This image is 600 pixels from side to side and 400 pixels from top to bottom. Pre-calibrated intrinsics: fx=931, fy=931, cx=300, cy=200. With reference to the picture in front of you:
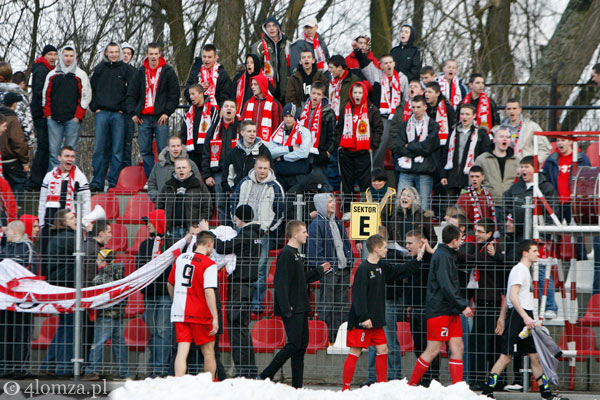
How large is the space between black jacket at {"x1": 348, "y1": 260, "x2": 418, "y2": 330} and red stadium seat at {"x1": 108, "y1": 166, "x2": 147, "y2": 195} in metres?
5.60

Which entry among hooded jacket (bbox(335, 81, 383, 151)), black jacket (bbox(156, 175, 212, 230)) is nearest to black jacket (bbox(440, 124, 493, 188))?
hooded jacket (bbox(335, 81, 383, 151))

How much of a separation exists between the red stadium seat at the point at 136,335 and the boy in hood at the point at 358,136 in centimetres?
451

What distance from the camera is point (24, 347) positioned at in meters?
11.4

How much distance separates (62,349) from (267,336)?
251 centimetres

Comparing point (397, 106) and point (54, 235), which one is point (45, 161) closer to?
point (54, 235)

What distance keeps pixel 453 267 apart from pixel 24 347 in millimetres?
5306

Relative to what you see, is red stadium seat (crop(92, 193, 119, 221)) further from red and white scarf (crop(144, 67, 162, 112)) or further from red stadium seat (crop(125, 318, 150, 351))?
red and white scarf (crop(144, 67, 162, 112))

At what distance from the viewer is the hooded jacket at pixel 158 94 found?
1527 cm

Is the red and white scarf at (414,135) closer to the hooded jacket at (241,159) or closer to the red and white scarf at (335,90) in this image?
the red and white scarf at (335,90)

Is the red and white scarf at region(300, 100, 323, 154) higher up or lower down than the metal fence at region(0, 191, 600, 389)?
higher up

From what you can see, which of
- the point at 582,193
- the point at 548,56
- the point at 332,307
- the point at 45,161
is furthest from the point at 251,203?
the point at 548,56

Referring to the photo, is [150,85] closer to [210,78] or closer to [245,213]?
[210,78]

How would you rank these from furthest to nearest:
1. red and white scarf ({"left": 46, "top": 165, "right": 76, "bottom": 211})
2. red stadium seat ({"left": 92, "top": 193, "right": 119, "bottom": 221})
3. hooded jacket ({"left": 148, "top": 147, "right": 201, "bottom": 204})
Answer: hooded jacket ({"left": 148, "top": 147, "right": 201, "bottom": 204}) → red and white scarf ({"left": 46, "top": 165, "right": 76, "bottom": 211}) → red stadium seat ({"left": 92, "top": 193, "right": 119, "bottom": 221})

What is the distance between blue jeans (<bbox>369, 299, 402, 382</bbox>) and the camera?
11383 mm
